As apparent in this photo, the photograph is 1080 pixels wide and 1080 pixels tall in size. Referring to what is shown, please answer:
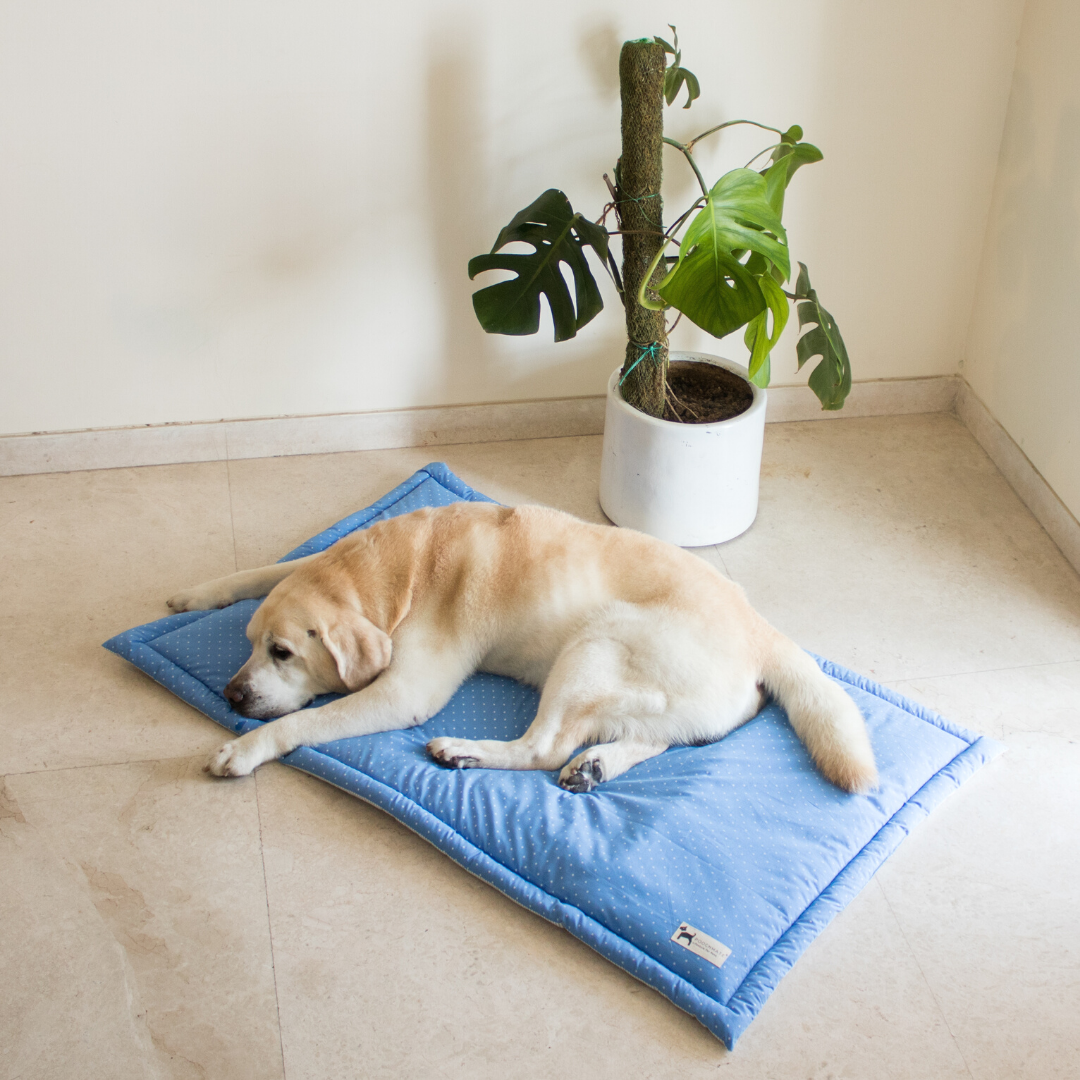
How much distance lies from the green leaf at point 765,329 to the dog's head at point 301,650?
1.14 m

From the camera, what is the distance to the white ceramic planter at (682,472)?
9.53 ft

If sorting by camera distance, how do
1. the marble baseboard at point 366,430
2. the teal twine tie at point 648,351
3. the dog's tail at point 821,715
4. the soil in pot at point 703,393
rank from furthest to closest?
the marble baseboard at point 366,430
the soil in pot at point 703,393
the teal twine tie at point 648,351
the dog's tail at point 821,715

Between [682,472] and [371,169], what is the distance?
1.23 metres

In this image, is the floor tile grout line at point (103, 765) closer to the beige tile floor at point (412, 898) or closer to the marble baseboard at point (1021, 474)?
the beige tile floor at point (412, 898)

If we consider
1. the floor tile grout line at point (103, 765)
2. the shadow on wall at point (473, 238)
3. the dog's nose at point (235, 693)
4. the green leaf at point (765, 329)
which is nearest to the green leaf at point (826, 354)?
the green leaf at point (765, 329)

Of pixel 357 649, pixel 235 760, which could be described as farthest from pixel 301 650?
pixel 235 760

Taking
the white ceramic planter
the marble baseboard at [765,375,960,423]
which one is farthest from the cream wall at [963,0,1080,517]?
the white ceramic planter

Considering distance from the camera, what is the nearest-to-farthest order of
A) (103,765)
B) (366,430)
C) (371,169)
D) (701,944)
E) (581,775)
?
(701,944) → (581,775) → (103,765) → (371,169) → (366,430)

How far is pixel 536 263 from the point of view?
2.83 m

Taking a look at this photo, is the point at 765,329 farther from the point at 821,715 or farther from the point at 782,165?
the point at 821,715

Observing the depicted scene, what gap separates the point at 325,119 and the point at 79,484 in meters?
1.32

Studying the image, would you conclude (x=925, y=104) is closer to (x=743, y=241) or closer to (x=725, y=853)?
(x=743, y=241)

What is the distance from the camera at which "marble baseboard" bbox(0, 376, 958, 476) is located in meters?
3.33

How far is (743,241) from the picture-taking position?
8.09ft
